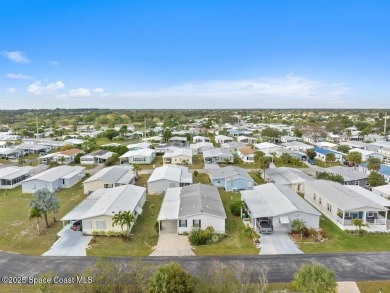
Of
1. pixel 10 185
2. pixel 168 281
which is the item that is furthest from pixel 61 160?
pixel 168 281

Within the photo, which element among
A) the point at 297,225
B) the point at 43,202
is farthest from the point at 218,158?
the point at 43,202

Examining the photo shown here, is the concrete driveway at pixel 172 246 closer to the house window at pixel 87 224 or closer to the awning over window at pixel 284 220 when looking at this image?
the house window at pixel 87 224

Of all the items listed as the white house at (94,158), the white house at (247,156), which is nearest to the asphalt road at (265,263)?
the white house at (94,158)

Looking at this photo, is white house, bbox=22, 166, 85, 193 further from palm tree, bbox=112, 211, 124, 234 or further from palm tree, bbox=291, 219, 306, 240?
palm tree, bbox=291, 219, 306, 240

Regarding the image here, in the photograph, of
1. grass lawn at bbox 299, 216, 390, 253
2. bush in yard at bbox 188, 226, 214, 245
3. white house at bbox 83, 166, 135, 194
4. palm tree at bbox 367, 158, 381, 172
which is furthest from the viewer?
palm tree at bbox 367, 158, 381, 172

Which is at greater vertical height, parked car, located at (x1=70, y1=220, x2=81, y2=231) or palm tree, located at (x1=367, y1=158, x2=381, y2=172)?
palm tree, located at (x1=367, y1=158, x2=381, y2=172)

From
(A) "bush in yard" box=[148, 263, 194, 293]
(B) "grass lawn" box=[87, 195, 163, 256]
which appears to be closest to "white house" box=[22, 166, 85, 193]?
(B) "grass lawn" box=[87, 195, 163, 256]
